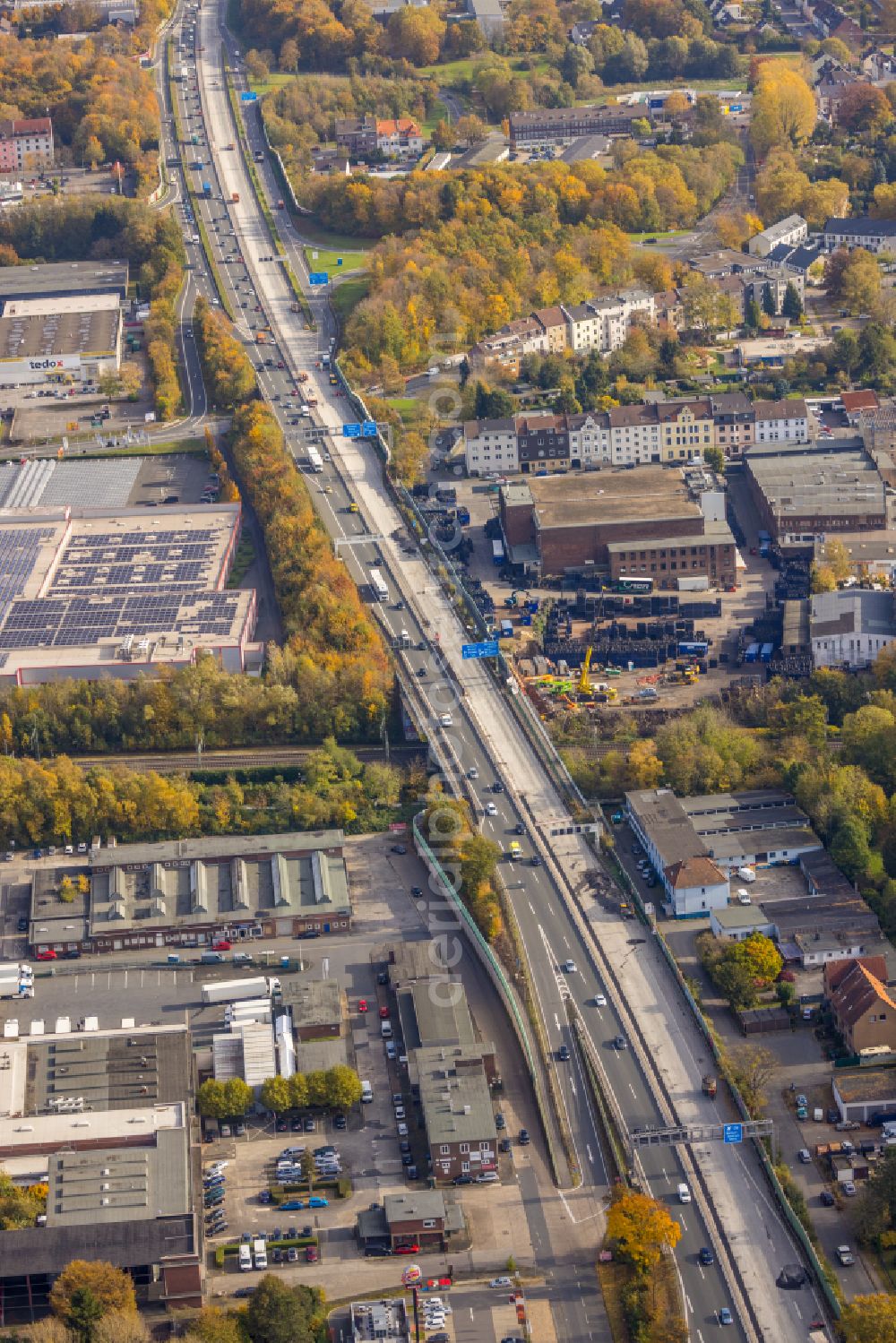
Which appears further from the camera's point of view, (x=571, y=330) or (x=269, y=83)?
(x=269, y=83)

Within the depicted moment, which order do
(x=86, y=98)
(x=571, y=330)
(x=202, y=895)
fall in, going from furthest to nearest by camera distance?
1. (x=86, y=98)
2. (x=571, y=330)
3. (x=202, y=895)

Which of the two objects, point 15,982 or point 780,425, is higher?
point 780,425

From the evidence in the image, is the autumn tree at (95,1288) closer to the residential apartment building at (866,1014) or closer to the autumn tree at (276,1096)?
the autumn tree at (276,1096)

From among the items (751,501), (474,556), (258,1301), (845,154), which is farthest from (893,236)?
(258,1301)

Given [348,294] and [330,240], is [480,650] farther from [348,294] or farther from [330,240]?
[330,240]

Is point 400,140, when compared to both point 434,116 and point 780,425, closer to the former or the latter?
point 434,116

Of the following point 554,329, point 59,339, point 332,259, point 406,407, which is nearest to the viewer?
point 406,407

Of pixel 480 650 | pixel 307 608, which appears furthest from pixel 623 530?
pixel 307 608


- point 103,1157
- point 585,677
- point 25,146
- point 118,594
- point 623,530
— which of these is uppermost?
point 25,146
